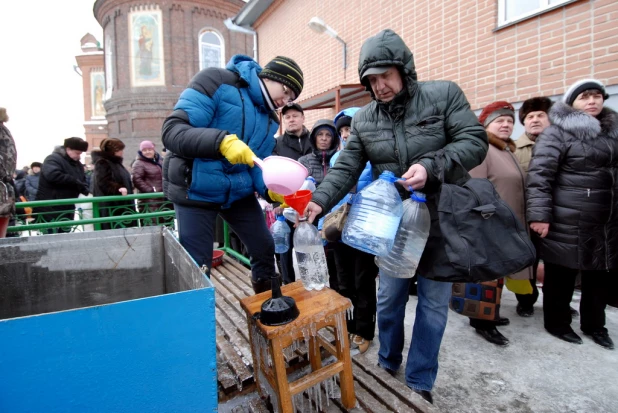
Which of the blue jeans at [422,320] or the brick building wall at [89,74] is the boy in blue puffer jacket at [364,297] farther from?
the brick building wall at [89,74]

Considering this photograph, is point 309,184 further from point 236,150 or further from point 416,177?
point 416,177

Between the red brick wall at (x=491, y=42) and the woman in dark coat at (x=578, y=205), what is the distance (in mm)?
1389

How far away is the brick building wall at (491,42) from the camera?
362cm

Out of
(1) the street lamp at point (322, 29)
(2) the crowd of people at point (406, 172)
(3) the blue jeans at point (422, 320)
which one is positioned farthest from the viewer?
(1) the street lamp at point (322, 29)

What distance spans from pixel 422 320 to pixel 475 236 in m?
0.60

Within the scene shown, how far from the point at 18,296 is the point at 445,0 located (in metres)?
5.68

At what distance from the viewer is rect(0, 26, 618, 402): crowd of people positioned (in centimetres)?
183

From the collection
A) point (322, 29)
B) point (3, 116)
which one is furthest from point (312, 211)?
point (322, 29)

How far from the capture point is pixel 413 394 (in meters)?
1.89

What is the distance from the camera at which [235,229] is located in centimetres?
245

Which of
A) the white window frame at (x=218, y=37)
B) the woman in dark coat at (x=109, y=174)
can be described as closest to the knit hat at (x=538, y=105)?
the woman in dark coat at (x=109, y=174)

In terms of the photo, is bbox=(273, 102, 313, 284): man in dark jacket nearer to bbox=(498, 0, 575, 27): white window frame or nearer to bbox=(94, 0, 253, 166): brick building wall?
bbox=(498, 0, 575, 27): white window frame

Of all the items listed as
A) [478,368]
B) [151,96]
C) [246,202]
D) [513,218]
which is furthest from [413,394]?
[151,96]

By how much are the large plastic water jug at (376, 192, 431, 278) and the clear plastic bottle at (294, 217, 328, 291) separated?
37 cm
